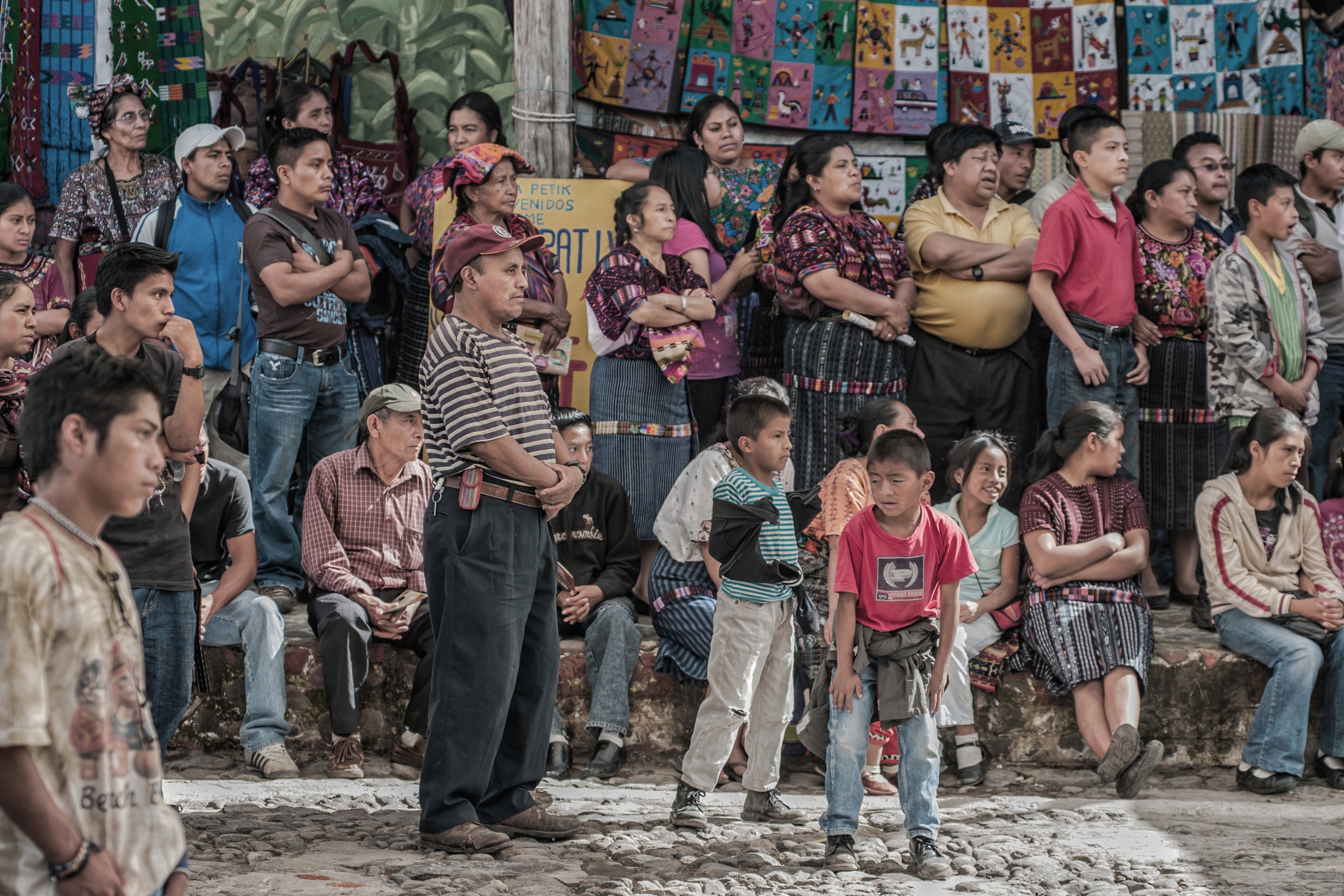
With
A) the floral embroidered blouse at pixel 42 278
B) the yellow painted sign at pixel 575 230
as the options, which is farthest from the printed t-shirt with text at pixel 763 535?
the floral embroidered blouse at pixel 42 278

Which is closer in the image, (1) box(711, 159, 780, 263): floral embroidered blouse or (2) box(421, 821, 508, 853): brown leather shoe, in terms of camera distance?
(2) box(421, 821, 508, 853): brown leather shoe

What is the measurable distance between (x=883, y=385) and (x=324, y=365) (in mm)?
2365

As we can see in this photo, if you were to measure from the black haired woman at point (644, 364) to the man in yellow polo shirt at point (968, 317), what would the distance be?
99 centimetres

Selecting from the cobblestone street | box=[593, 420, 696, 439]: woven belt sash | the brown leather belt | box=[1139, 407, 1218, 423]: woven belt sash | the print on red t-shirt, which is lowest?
the cobblestone street

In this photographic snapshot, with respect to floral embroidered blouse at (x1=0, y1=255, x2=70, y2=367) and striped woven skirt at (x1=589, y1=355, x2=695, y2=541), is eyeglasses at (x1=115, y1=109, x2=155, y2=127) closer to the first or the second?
floral embroidered blouse at (x1=0, y1=255, x2=70, y2=367)

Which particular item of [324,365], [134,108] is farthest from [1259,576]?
[134,108]

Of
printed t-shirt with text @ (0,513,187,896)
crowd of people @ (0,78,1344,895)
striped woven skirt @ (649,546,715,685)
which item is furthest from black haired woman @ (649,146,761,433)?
printed t-shirt with text @ (0,513,187,896)

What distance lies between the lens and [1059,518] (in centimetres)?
559

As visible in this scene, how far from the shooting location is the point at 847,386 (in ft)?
19.9

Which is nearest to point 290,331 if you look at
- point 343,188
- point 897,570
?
point 343,188

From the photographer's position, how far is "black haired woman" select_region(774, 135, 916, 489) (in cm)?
606

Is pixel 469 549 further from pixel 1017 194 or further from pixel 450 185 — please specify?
pixel 1017 194

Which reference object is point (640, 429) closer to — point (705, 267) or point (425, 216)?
point (705, 267)

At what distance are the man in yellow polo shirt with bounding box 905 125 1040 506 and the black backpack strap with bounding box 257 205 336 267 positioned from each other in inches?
100
